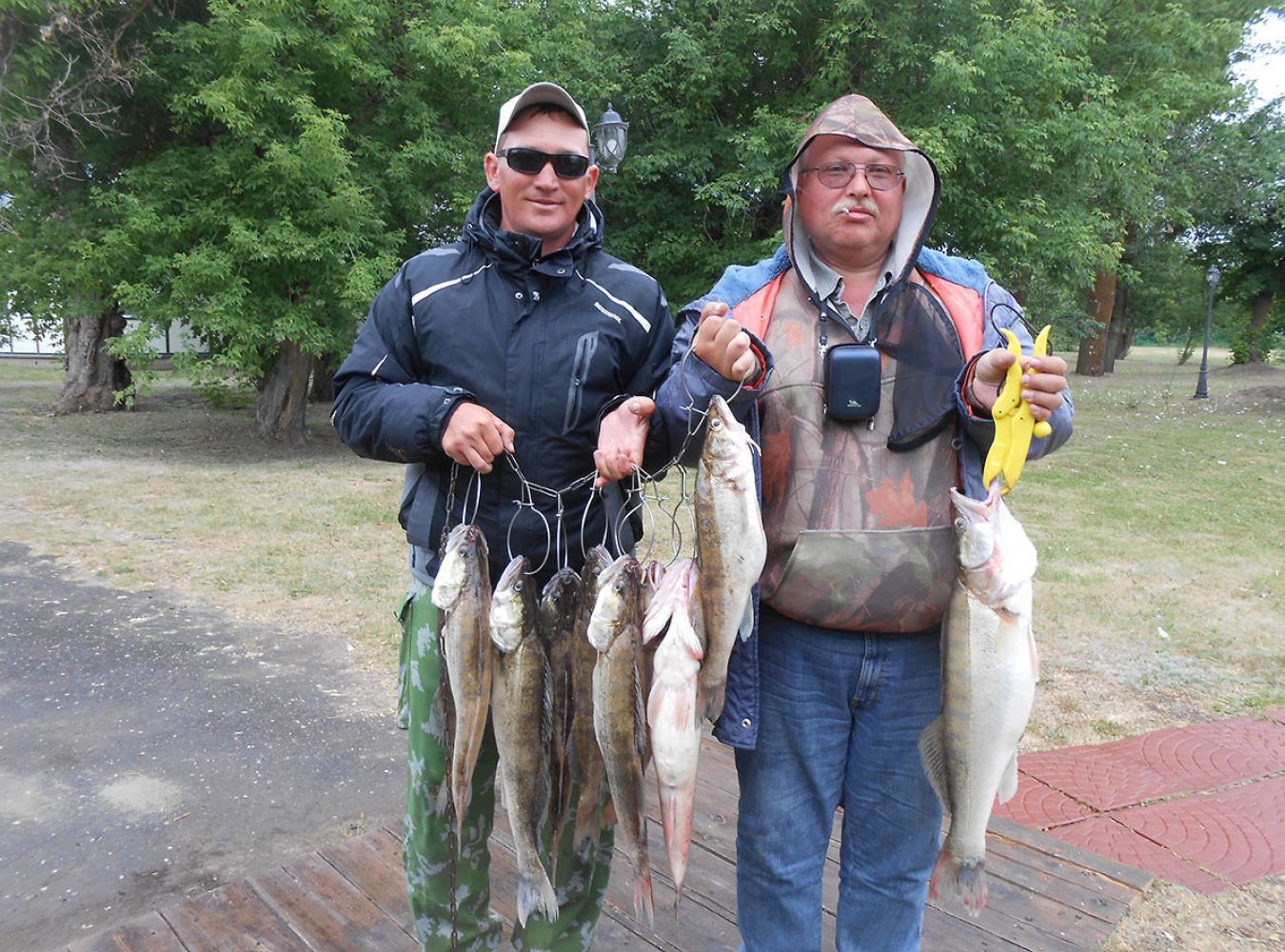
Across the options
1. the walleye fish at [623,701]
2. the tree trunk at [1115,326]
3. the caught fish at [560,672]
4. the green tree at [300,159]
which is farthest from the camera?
the tree trunk at [1115,326]

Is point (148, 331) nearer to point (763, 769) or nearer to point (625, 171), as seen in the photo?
point (625, 171)

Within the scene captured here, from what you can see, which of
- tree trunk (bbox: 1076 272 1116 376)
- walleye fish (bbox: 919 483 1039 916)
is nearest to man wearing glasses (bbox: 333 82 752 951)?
walleye fish (bbox: 919 483 1039 916)

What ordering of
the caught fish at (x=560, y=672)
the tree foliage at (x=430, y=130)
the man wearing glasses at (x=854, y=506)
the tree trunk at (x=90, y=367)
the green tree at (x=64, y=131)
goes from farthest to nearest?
the tree trunk at (x=90, y=367), the green tree at (x=64, y=131), the tree foliage at (x=430, y=130), the caught fish at (x=560, y=672), the man wearing glasses at (x=854, y=506)

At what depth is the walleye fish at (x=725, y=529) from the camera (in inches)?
83.7

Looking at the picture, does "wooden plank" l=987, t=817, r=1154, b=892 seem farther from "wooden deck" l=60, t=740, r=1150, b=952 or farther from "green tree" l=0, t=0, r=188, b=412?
"green tree" l=0, t=0, r=188, b=412

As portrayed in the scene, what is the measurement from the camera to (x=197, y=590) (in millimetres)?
7516

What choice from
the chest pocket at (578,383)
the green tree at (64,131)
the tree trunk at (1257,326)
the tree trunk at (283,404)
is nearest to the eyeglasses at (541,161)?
the chest pocket at (578,383)

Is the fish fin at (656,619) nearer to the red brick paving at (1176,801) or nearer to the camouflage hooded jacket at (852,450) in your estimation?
the camouflage hooded jacket at (852,450)

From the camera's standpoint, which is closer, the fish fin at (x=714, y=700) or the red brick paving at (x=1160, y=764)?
the fish fin at (x=714, y=700)

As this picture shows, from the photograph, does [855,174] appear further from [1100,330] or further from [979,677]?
[1100,330]

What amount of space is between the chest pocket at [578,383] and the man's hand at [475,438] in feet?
0.84

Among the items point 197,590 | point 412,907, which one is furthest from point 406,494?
point 197,590

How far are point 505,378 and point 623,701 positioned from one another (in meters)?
0.97

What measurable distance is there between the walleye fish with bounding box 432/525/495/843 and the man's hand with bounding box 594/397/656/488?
0.37 meters
